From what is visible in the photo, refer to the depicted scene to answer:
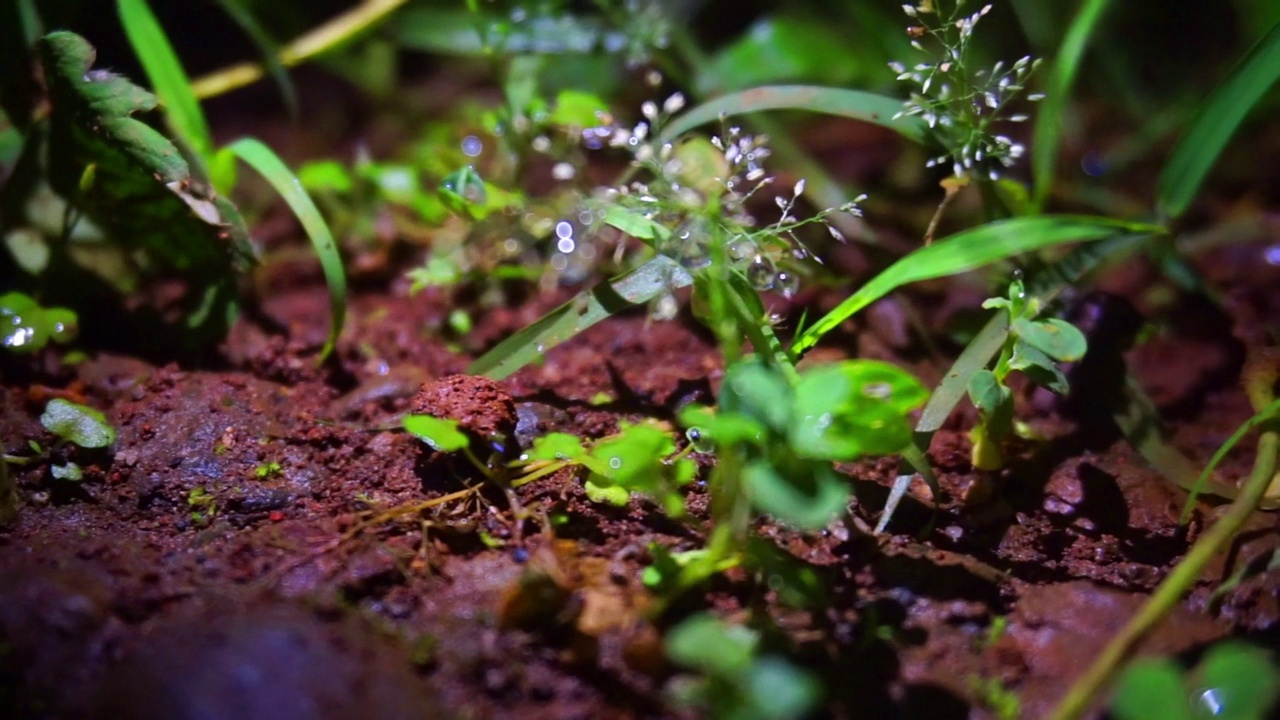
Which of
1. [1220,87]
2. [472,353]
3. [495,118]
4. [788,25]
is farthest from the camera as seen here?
[788,25]

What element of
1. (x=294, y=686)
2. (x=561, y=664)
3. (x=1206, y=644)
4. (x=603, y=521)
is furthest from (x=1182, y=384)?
(x=294, y=686)

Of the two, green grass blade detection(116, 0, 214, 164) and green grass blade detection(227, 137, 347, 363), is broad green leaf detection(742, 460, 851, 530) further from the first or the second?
green grass blade detection(116, 0, 214, 164)

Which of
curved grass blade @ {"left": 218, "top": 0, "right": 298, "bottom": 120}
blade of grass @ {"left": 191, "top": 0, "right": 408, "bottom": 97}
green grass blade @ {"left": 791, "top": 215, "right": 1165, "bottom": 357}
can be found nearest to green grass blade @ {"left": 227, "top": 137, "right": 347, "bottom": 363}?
curved grass blade @ {"left": 218, "top": 0, "right": 298, "bottom": 120}

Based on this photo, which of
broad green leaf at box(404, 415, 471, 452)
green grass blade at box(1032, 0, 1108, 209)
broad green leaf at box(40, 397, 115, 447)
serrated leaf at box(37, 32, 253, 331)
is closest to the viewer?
broad green leaf at box(404, 415, 471, 452)

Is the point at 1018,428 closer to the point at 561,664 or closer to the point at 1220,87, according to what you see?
the point at 1220,87

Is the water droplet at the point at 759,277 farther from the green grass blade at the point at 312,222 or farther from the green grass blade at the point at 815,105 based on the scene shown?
the green grass blade at the point at 312,222

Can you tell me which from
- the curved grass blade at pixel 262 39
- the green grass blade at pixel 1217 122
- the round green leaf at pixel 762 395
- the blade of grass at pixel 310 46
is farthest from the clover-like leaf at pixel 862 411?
the blade of grass at pixel 310 46
